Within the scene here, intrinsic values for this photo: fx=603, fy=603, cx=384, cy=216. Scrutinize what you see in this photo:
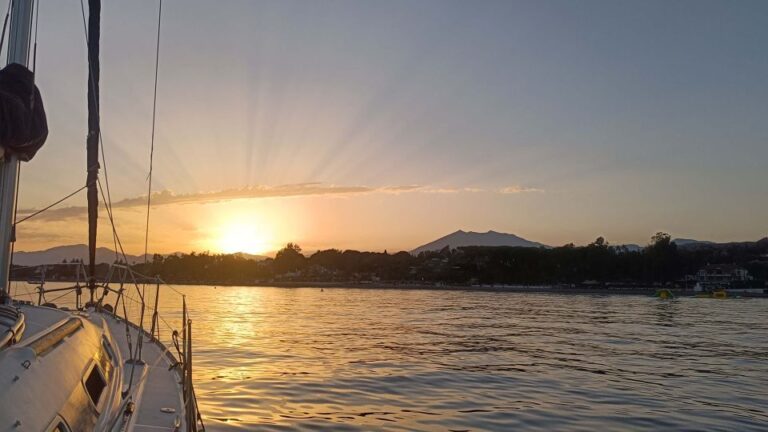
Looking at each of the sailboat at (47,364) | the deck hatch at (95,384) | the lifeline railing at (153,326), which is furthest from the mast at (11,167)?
the lifeline railing at (153,326)

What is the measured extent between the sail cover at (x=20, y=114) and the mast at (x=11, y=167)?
233 mm

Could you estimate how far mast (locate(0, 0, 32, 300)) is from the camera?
276 inches

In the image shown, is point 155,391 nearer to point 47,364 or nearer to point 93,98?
point 47,364

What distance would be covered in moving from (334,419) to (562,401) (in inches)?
239

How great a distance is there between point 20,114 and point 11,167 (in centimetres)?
70

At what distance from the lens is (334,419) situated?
42.1 feet

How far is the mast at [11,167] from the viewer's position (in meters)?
7.00

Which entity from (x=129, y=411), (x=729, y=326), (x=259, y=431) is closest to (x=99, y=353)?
(x=129, y=411)

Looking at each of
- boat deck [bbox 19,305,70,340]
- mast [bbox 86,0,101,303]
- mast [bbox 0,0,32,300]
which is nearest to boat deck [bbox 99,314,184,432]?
boat deck [bbox 19,305,70,340]

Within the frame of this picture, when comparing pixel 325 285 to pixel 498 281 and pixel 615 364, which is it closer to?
pixel 498 281

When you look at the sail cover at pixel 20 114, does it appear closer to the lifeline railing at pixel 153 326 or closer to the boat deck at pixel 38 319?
the boat deck at pixel 38 319

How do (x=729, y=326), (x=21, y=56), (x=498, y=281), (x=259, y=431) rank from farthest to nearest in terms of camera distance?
(x=498, y=281) < (x=729, y=326) < (x=259, y=431) < (x=21, y=56)

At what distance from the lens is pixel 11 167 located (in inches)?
278

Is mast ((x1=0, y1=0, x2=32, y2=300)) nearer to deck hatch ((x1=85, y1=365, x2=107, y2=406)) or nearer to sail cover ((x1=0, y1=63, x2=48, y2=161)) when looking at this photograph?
sail cover ((x1=0, y1=63, x2=48, y2=161))
